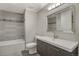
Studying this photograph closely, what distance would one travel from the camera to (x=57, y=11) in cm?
119

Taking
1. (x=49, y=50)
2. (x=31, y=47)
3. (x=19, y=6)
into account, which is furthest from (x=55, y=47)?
(x=19, y=6)

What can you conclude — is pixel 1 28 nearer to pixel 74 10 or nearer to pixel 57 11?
pixel 57 11

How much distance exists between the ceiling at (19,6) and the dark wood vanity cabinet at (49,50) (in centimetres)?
61

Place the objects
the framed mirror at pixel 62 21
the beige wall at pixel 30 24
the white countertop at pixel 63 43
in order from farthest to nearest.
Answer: the beige wall at pixel 30 24 → the framed mirror at pixel 62 21 → the white countertop at pixel 63 43

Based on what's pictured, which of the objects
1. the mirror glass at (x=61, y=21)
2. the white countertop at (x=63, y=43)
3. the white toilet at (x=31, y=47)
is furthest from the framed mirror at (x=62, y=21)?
the white toilet at (x=31, y=47)

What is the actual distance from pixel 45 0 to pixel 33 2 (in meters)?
0.22

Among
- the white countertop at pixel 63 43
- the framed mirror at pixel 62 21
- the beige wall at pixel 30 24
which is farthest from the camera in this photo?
the beige wall at pixel 30 24

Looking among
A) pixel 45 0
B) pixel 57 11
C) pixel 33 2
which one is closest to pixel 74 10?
pixel 57 11

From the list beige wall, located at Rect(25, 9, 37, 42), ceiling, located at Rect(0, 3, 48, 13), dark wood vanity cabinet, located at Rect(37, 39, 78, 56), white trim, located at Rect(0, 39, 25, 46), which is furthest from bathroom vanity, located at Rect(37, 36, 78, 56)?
ceiling, located at Rect(0, 3, 48, 13)

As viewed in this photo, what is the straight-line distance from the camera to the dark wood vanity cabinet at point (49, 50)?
0.99 meters

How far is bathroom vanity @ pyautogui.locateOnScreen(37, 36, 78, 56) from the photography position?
37.9 inches

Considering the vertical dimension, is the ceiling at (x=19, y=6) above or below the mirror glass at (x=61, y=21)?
above

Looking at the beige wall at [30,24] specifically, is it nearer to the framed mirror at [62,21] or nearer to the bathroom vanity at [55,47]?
the bathroom vanity at [55,47]

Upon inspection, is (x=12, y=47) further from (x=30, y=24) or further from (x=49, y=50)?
(x=49, y=50)
